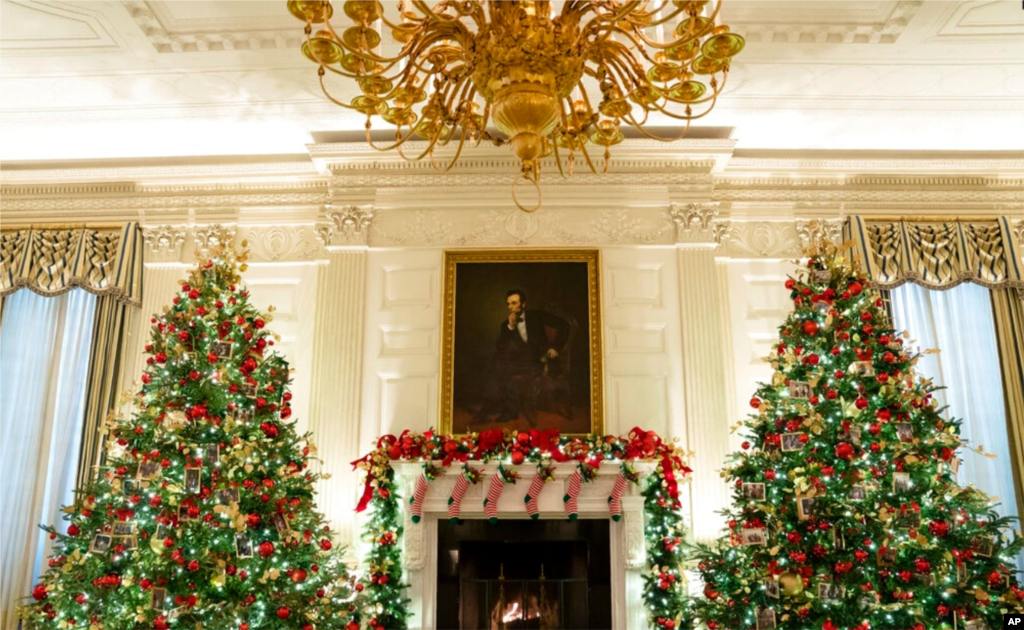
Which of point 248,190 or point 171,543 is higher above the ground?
point 248,190

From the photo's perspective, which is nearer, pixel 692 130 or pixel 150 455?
pixel 150 455

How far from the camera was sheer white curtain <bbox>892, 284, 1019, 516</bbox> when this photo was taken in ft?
21.0

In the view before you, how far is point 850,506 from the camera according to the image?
472cm

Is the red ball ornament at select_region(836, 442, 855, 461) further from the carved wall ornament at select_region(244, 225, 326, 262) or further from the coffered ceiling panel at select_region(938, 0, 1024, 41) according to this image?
the carved wall ornament at select_region(244, 225, 326, 262)

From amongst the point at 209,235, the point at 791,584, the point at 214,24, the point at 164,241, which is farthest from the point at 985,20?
the point at 164,241

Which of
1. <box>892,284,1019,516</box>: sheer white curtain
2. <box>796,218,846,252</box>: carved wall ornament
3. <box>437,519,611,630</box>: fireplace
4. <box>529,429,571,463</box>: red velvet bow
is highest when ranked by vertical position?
<box>796,218,846,252</box>: carved wall ornament

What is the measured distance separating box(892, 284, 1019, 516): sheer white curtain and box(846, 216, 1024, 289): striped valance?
0.63 ft

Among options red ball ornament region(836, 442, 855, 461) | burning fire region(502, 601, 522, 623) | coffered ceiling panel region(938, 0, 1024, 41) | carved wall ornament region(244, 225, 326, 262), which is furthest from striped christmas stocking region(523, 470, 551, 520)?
coffered ceiling panel region(938, 0, 1024, 41)

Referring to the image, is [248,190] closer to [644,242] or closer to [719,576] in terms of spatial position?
[644,242]

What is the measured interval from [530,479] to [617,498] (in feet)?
2.35

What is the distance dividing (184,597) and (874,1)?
6099mm

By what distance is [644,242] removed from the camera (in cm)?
666

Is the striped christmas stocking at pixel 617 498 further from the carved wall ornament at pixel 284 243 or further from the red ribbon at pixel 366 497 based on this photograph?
the carved wall ornament at pixel 284 243

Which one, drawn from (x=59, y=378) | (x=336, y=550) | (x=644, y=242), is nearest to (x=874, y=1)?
(x=644, y=242)
